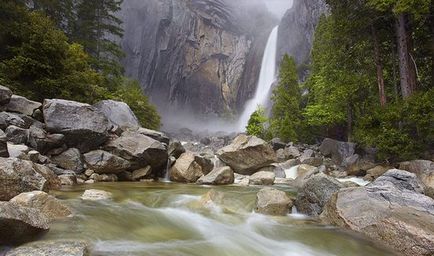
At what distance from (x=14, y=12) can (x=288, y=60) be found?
26.3 metres

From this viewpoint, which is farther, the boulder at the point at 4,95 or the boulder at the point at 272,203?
the boulder at the point at 4,95

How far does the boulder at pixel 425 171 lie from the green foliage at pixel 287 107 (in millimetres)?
19373

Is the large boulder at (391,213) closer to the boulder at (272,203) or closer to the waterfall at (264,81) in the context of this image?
the boulder at (272,203)

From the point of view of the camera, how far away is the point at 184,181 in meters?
13.9

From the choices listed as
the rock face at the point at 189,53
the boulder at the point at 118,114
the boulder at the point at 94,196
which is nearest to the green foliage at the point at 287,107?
the boulder at the point at 118,114

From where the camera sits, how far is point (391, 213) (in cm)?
665

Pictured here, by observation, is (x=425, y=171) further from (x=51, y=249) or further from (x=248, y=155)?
(x=51, y=249)

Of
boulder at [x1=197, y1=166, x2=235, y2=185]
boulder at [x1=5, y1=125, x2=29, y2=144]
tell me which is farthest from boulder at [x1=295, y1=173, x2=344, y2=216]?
boulder at [x1=5, y1=125, x2=29, y2=144]

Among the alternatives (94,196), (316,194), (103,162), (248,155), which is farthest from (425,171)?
(103,162)

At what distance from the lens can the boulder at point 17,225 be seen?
4391 mm

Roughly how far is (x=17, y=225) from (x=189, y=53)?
210ft

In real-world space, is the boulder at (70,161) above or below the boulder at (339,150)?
below

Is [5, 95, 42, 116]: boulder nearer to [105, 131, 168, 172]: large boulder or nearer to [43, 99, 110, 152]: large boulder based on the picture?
[43, 99, 110, 152]: large boulder


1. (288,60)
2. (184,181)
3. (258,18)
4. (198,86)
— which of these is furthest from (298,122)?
(258,18)
